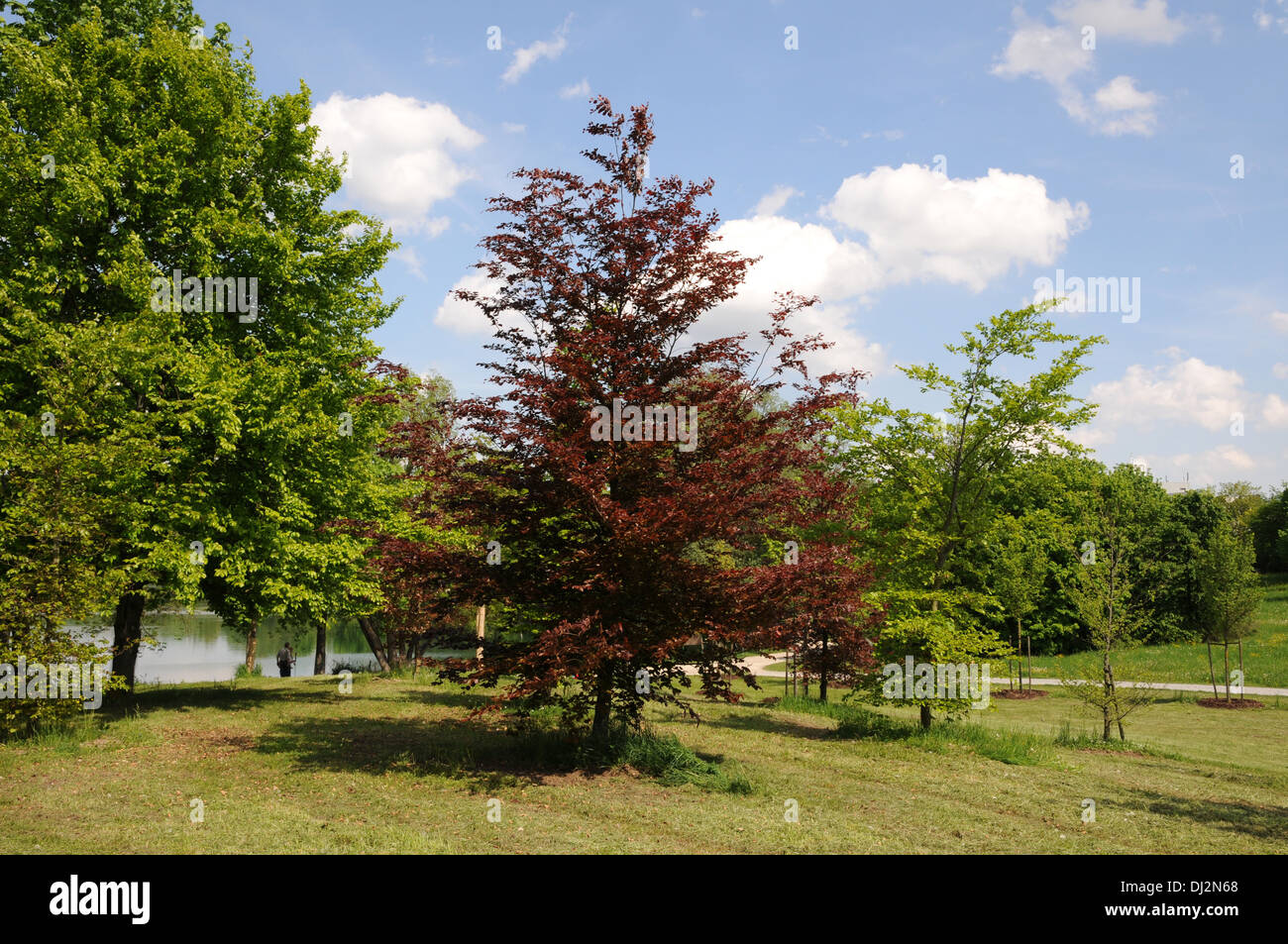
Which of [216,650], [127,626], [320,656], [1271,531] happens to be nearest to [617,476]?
[127,626]

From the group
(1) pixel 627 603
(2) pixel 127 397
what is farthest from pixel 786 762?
(2) pixel 127 397

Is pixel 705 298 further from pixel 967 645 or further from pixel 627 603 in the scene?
pixel 967 645

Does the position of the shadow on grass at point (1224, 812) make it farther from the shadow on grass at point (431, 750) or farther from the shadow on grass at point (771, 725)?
the shadow on grass at point (431, 750)

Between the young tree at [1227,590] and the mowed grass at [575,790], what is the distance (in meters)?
14.6

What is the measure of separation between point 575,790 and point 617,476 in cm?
408

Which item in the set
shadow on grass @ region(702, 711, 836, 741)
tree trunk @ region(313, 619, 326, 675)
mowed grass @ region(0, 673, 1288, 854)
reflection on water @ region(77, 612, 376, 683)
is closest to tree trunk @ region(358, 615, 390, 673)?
tree trunk @ region(313, 619, 326, 675)

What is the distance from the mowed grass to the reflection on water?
20.8 m

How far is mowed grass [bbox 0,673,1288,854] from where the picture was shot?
7840 mm

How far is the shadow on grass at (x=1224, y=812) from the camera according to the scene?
9.80 metres

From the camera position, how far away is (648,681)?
1132 cm

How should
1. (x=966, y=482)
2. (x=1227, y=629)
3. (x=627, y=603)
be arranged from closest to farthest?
(x=627, y=603)
(x=966, y=482)
(x=1227, y=629)

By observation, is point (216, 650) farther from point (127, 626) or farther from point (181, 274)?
point (181, 274)

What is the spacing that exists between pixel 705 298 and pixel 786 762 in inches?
301

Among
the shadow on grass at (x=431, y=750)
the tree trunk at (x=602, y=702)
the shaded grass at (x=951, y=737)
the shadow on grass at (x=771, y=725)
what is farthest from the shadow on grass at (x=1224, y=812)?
the shadow on grass at (x=431, y=750)
